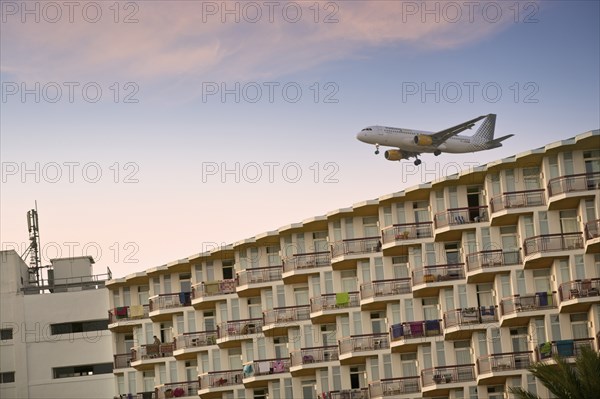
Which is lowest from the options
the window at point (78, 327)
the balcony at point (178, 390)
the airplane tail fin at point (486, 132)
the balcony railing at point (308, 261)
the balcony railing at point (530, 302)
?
the balcony at point (178, 390)

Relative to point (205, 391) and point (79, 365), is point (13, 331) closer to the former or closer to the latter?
point (79, 365)

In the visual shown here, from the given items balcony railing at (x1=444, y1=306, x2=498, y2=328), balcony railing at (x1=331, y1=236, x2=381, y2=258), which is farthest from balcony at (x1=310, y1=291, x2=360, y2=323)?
balcony railing at (x1=444, y1=306, x2=498, y2=328)

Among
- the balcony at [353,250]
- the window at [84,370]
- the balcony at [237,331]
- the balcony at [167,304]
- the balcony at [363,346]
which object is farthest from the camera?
the window at [84,370]

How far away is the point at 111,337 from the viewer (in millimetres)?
127812

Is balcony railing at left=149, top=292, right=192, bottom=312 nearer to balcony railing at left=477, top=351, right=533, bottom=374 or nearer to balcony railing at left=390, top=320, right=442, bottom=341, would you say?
balcony railing at left=390, top=320, right=442, bottom=341

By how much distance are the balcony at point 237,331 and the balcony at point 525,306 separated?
77.4 ft

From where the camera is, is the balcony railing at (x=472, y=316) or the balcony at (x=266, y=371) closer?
the balcony railing at (x=472, y=316)

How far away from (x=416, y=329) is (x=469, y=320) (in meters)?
4.50

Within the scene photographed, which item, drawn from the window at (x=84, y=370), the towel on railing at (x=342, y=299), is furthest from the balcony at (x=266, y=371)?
the window at (x=84, y=370)

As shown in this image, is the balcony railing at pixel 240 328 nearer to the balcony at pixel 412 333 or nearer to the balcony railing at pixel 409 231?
the balcony at pixel 412 333

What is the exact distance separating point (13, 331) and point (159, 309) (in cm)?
1429

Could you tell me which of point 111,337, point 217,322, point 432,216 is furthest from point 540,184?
point 111,337

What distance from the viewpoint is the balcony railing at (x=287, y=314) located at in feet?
374

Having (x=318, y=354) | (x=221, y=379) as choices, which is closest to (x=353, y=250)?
(x=318, y=354)
